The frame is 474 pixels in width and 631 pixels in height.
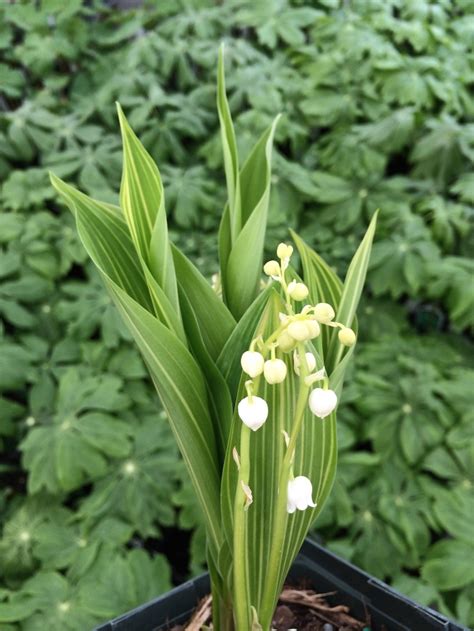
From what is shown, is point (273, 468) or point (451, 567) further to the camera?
point (451, 567)

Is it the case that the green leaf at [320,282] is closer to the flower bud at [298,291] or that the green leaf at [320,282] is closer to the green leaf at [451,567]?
the flower bud at [298,291]

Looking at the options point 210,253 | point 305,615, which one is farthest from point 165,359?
point 210,253

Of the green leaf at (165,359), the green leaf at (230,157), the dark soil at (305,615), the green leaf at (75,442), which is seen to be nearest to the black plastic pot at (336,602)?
the dark soil at (305,615)

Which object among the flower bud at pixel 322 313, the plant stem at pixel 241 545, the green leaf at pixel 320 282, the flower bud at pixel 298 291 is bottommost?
the plant stem at pixel 241 545

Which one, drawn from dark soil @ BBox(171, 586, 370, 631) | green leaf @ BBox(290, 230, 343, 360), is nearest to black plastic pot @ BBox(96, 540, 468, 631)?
dark soil @ BBox(171, 586, 370, 631)

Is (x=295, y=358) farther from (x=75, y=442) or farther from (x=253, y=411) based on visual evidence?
(x=75, y=442)

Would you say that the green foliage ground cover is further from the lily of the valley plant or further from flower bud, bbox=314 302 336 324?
flower bud, bbox=314 302 336 324
